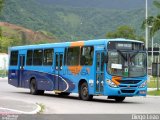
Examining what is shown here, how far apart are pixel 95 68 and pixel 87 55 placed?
105cm

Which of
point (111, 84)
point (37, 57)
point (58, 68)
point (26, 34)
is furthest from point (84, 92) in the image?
point (26, 34)

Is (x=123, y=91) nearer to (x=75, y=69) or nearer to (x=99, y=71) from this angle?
(x=99, y=71)

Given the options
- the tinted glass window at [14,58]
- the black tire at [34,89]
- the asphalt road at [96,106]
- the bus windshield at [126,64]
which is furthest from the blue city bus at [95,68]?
the tinted glass window at [14,58]

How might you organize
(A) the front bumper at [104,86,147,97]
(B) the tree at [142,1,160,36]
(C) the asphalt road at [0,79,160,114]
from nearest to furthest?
(C) the asphalt road at [0,79,160,114] → (A) the front bumper at [104,86,147,97] → (B) the tree at [142,1,160,36]

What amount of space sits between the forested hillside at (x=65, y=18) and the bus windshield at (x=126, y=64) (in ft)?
359

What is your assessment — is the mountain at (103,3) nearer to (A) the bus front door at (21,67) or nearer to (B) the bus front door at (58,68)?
(A) the bus front door at (21,67)

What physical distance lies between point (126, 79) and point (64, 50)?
505 centimetres

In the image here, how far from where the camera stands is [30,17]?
525 ft

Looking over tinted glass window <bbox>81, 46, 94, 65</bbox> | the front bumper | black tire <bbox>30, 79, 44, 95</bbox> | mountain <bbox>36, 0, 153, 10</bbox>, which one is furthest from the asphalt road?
mountain <bbox>36, 0, 153, 10</bbox>

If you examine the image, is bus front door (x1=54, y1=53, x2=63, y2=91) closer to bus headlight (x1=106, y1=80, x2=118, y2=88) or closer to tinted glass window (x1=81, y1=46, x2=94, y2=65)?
tinted glass window (x1=81, y1=46, x2=94, y2=65)

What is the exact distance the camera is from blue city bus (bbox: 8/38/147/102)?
83.7 feet

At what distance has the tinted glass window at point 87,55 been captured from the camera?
26.7 meters

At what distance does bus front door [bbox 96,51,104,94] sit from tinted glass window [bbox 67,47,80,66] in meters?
1.98

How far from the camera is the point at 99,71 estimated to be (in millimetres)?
26000
